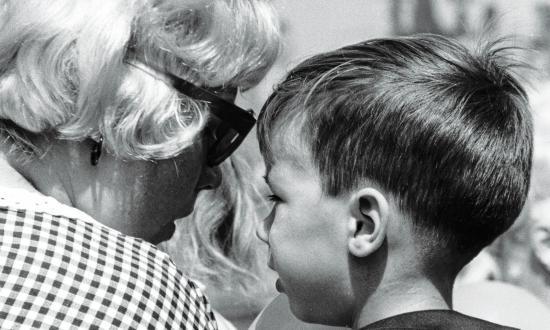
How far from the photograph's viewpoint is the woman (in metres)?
1.46

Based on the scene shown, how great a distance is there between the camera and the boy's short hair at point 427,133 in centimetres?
138

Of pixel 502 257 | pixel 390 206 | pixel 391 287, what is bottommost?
pixel 502 257

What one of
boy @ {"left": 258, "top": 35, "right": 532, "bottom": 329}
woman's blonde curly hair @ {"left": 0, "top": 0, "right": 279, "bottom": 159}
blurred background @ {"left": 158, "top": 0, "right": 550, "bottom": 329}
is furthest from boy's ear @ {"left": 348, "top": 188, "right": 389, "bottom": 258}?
blurred background @ {"left": 158, "top": 0, "right": 550, "bottom": 329}

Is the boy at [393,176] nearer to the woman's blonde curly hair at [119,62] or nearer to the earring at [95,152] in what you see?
the woman's blonde curly hair at [119,62]

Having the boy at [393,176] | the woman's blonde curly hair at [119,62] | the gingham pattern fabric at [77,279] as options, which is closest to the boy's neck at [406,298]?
the boy at [393,176]

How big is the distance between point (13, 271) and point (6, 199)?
0.46 feet

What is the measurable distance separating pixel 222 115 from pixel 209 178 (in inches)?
7.0

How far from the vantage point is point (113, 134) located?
5.53ft

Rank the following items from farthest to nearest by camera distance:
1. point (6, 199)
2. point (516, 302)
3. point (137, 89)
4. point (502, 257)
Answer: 1. point (502, 257)
2. point (516, 302)
3. point (137, 89)
4. point (6, 199)

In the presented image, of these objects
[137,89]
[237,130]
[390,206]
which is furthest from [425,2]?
[390,206]

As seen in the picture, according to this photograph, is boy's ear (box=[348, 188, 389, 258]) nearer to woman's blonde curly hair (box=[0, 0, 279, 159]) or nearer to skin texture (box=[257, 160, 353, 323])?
skin texture (box=[257, 160, 353, 323])

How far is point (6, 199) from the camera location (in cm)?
150

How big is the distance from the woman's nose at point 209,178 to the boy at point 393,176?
411mm

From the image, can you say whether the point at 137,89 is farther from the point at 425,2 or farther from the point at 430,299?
the point at 425,2
